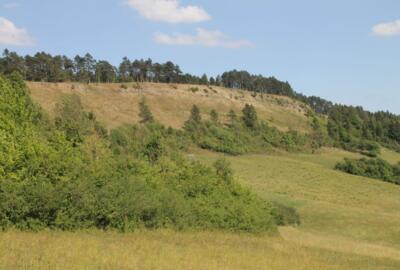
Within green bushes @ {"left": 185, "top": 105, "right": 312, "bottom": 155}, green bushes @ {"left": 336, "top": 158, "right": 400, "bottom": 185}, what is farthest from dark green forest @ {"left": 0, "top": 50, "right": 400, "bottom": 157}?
green bushes @ {"left": 336, "top": 158, "right": 400, "bottom": 185}

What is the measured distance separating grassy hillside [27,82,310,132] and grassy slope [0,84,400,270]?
1.41 ft

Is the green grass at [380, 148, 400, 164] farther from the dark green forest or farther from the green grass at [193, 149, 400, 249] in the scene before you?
the green grass at [193, 149, 400, 249]

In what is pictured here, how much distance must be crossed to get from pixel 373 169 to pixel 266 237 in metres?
84.5

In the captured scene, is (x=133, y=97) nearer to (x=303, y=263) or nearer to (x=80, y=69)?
(x=80, y=69)

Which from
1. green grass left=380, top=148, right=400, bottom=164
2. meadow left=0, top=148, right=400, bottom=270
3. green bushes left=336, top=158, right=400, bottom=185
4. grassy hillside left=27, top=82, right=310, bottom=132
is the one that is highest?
meadow left=0, top=148, right=400, bottom=270

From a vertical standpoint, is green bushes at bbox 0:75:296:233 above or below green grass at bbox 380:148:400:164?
above

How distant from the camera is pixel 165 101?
141000mm

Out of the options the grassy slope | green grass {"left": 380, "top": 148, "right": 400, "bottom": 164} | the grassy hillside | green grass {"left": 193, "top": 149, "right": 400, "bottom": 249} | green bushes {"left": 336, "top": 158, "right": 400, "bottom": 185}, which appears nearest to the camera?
the grassy slope

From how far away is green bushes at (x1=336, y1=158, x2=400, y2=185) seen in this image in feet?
343

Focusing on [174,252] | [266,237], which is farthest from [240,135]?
[174,252]

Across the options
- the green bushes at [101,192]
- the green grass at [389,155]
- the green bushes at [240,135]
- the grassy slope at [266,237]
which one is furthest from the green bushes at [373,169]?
the green bushes at [101,192]

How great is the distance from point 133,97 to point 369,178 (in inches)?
2657

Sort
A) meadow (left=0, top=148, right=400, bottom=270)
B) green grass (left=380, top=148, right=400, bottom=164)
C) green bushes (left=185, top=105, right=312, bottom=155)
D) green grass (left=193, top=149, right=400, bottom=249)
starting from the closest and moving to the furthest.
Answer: meadow (left=0, top=148, right=400, bottom=270) → green grass (left=193, top=149, right=400, bottom=249) → green bushes (left=185, top=105, right=312, bottom=155) → green grass (left=380, top=148, right=400, bottom=164)

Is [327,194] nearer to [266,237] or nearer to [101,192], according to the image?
[266,237]
